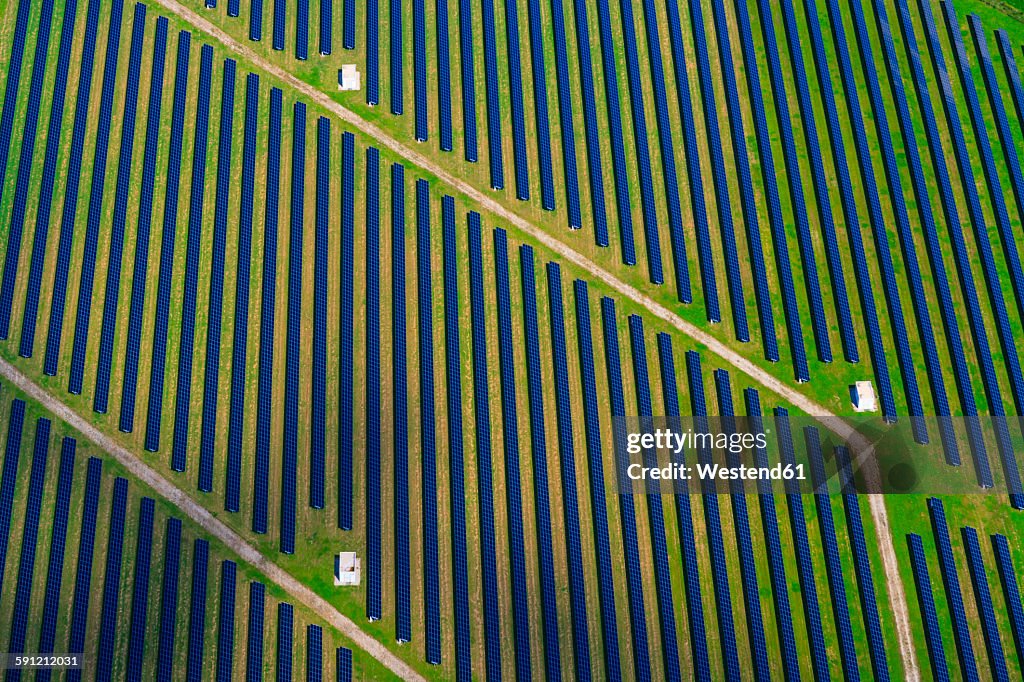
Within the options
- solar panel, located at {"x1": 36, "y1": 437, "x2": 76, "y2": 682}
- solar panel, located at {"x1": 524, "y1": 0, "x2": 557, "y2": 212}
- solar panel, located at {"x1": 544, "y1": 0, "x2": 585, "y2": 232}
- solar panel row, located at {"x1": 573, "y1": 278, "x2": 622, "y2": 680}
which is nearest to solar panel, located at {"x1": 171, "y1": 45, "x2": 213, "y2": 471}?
solar panel, located at {"x1": 36, "y1": 437, "x2": 76, "y2": 682}

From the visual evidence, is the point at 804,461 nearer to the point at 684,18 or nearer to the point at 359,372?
the point at 359,372

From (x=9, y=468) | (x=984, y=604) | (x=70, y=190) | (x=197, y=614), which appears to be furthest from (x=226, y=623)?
(x=984, y=604)

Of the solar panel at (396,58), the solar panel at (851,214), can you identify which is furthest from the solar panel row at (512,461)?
the solar panel at (851,214)

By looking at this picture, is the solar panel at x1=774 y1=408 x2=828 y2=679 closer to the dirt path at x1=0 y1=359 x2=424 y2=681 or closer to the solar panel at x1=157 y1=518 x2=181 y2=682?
the dirt path at x1=0 y1=359 x2=424 y2=681

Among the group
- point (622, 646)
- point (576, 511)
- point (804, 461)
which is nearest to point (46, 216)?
point (576, 511)

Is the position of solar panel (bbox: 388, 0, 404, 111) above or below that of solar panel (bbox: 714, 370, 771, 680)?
above

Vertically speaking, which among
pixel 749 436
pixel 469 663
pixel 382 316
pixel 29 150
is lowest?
pixel 469 663
